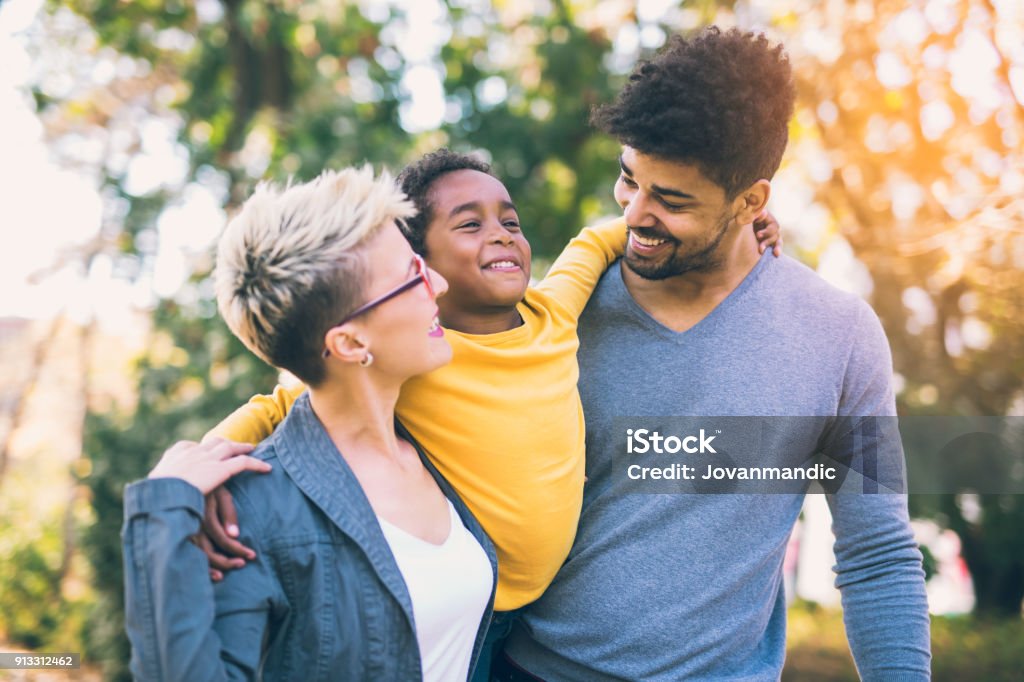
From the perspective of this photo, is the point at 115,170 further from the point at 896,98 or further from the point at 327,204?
the point at 327,204

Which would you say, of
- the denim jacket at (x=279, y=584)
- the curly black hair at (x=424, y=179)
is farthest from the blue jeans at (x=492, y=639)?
the curly black hair at (x=424, y=179)

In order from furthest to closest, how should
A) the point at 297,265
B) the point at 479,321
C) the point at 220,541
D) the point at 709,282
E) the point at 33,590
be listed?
the point at 33,590 < the point at 709,282 < the point at 479,321 < the point at 297,265 < the point at 220,541

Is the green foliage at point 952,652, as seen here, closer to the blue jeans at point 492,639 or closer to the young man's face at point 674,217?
the blue jeans at point 492,639

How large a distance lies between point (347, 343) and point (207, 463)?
0.33 metres

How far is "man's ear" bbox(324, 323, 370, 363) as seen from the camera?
1599mm

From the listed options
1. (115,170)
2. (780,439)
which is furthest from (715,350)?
(115,170)

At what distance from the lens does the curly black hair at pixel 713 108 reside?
6.74ft

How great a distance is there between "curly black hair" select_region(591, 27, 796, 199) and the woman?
2.31 feet

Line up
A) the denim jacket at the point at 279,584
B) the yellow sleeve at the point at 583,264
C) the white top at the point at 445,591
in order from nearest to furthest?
the denim jacket at the point at 279,584 → the white top at the point at 445,591 → the yellow sleeve at the point at 583,264

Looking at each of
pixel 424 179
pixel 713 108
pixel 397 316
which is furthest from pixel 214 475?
pixel 713 108

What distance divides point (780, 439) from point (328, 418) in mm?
1036

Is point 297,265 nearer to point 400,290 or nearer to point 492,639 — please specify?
point 400,290

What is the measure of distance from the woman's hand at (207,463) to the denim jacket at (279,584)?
0.03 metres

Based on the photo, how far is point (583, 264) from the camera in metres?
2.29
